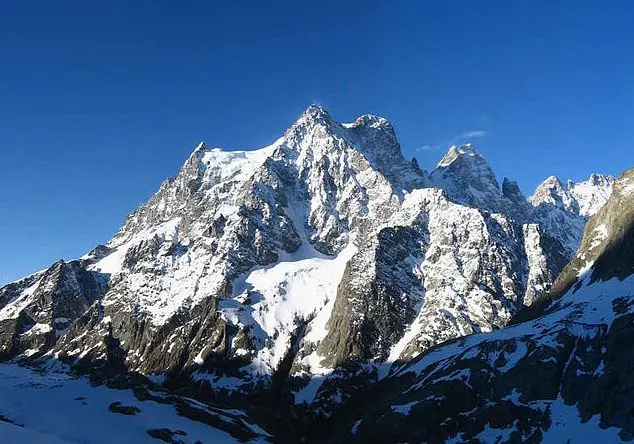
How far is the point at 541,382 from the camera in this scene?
136 meters

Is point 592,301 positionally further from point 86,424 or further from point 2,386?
point 2,386

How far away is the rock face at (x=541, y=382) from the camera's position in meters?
121

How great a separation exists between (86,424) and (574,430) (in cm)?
9598

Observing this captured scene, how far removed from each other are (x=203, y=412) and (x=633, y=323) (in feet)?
330

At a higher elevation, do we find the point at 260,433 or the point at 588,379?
the point at 588,379

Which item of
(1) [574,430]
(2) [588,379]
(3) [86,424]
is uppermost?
(2) [588,379]

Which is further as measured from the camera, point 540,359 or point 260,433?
point 260,433

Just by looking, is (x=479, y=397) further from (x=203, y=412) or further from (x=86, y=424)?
(x=86, y=424)

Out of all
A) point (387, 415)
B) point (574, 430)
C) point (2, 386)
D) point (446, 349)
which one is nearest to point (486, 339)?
point (446, 349)

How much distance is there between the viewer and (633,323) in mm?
128750

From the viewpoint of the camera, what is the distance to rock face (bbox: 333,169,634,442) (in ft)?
397

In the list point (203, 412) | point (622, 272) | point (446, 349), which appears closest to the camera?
point (203, 412)

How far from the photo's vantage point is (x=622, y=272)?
531 ft

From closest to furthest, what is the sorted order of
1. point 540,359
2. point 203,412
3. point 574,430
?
point 574,430, point 540,359, point 203,412
